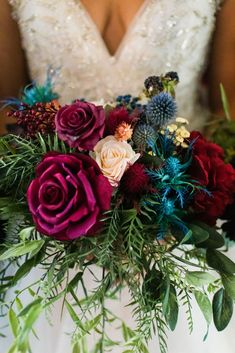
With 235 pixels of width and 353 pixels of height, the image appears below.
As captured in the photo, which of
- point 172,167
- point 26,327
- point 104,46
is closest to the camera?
point 26,327

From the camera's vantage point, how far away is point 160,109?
0.65 m

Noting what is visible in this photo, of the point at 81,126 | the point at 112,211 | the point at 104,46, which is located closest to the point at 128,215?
the point at 112,211

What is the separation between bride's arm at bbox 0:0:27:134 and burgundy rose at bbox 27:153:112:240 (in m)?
0.55

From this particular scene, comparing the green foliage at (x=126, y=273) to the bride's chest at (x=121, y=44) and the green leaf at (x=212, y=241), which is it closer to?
the green leaf at (x=212, y=241)

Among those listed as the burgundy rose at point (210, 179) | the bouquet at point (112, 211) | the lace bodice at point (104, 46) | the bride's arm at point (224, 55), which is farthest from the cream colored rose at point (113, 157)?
the bride's arm at point (224, 55)

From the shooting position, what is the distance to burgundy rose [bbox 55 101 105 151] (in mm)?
562

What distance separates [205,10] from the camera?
1049 mm

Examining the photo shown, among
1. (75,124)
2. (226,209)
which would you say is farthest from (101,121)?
(226,209)

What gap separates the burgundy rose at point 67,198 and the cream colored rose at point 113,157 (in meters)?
0.04

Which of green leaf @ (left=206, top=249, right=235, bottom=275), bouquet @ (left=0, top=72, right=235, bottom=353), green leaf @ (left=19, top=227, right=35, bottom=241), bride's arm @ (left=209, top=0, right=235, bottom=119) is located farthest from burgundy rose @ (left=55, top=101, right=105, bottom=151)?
bride's arm @ (left=209, top=0, right=235, bottom=119)

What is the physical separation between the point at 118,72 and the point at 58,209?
60 cm

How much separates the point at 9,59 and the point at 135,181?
0.66 meters

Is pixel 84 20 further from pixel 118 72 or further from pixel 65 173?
pixel 65 173

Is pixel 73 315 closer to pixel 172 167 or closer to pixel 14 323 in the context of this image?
pixel 14 323
